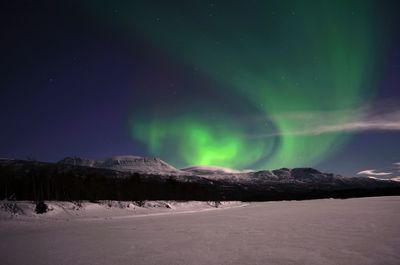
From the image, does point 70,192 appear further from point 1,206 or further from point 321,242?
point 321,242

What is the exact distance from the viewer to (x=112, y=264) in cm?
845

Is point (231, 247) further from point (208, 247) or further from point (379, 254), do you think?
point (379, 254)

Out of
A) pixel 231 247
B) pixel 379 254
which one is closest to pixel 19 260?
pixel 231 247

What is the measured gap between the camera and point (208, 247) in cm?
1098

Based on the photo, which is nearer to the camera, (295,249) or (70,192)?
(295,249)

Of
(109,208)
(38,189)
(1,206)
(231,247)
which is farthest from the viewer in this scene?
(38,189)

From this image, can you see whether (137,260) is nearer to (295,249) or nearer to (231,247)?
(231,247)

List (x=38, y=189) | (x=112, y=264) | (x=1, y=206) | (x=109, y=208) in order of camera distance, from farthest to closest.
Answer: (x=38, y=189) < (x=109, y=208) < (x=1, y=206) < (x=112, y=264)

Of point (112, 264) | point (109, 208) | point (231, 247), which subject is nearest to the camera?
point (112, 264)

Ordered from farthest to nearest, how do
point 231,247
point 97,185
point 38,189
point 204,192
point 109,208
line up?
point 204,192 < point 97,185 < point 38,189 < point 109,208 < point 231,247

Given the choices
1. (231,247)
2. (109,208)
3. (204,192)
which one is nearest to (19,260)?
(231,247)

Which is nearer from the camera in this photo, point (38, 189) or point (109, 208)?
point (109, 208)

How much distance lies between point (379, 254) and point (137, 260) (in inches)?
279

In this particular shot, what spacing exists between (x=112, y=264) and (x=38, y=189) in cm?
7788
